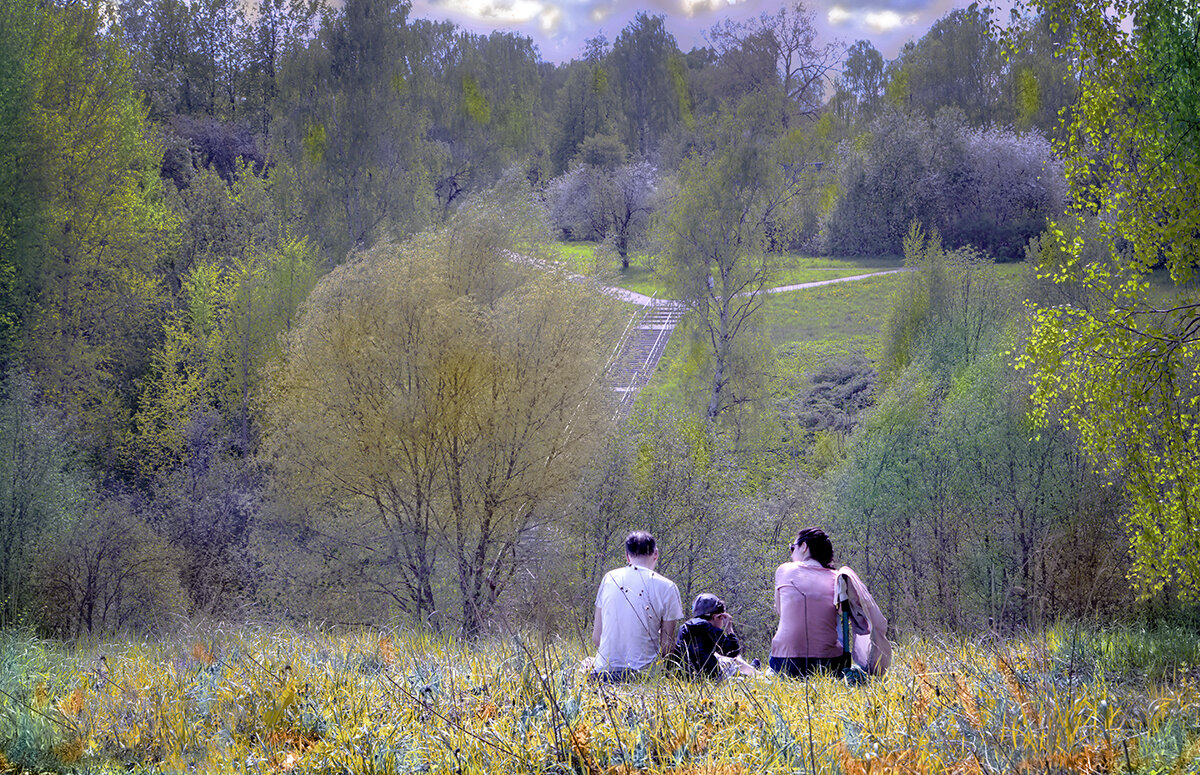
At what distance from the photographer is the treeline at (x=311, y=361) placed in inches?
682

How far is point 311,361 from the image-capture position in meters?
17.5

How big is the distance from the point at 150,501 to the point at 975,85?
184ft

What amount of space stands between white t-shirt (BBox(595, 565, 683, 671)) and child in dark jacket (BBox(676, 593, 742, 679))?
144mm

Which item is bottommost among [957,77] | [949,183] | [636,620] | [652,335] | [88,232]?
[636,620]

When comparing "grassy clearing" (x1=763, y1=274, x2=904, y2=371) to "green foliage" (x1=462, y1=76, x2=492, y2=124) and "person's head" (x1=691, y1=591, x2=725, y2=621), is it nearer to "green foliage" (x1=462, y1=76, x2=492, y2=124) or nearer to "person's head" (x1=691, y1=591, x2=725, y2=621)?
"green foliage" (x1=462, y1=76, x2=492, y2=124)

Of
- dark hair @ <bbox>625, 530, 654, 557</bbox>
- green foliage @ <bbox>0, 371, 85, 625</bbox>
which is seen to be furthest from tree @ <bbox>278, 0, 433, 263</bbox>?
dark hair @ <bbox>625, 530, 654, 557</bbox>

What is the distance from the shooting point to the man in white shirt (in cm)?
581

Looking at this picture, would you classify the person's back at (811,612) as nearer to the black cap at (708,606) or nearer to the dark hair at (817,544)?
the dark hair at (817,544)

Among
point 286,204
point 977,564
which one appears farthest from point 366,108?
point 977,564

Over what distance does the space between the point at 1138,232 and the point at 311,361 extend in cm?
1435

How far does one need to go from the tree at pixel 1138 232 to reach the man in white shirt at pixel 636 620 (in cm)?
455

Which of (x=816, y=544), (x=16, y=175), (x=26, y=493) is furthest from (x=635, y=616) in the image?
(x=16, y=175)

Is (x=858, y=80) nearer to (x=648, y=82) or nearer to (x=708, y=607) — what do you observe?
(x=648, y=82)

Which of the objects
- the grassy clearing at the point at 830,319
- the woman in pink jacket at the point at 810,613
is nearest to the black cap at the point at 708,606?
the woman in pink jacket at the point at 810,613
